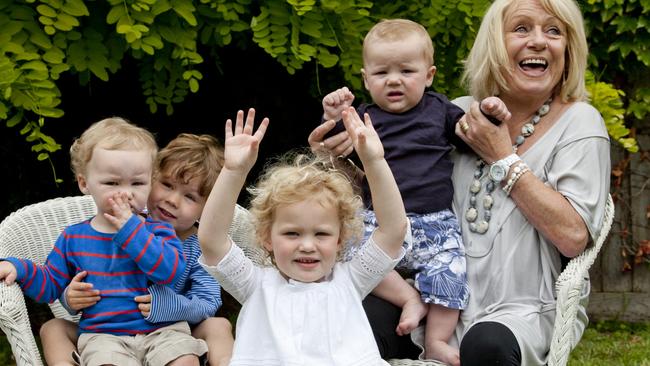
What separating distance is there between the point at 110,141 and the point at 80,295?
1.62ft

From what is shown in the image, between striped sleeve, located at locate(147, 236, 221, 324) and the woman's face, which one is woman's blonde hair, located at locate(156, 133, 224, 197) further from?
the woman's face

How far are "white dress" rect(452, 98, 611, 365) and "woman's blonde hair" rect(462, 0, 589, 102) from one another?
0.10 m

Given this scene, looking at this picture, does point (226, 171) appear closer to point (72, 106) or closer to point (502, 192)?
point (502, 192)

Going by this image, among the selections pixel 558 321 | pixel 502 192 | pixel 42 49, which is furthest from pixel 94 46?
pixel 558 321

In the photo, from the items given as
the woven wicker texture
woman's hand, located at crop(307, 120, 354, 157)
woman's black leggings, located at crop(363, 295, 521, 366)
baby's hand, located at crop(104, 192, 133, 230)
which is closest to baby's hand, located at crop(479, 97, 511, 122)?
woman's hand, located at crop(307, 120, 354, 157)

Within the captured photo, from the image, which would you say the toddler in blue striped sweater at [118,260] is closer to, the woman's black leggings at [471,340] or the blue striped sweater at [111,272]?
the blue striped sweater at [111,272]

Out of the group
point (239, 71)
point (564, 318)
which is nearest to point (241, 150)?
point (564, 318)

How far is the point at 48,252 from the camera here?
3451 mm

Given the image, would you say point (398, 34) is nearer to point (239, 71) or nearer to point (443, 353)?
point (443, 353)

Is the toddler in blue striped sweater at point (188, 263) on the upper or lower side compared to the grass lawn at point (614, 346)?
upper

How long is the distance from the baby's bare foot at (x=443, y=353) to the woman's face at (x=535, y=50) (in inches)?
35.5

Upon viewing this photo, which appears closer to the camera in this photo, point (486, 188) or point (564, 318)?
point (564, 318)

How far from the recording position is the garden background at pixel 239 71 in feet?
12.1

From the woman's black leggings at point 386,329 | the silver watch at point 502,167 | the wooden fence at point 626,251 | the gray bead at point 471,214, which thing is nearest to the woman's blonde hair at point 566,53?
the silver watch at point 502,167
